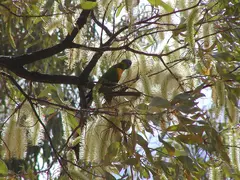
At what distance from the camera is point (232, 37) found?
125 cm

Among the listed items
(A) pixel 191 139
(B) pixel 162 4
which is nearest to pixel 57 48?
(B) pixel 162 4

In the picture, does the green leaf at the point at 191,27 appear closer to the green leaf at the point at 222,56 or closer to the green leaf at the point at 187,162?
the green leaf at the point at 222,56

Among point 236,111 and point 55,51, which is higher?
point 55,51

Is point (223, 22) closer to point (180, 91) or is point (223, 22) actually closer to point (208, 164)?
point (180, 91)

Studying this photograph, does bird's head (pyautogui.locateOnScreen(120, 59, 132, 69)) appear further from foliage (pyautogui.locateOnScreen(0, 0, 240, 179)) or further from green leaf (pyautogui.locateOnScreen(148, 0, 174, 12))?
green leaf (pyautogui.locateOnScreen(148, 0, 174, 12))

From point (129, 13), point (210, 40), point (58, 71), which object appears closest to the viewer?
point (129, 13)

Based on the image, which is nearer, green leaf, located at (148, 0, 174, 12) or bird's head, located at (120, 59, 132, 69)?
green leaf, located at (148, 0, 174, 12)

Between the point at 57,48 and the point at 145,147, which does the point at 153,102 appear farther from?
the point at 57,48

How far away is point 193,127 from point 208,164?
0.14 meters

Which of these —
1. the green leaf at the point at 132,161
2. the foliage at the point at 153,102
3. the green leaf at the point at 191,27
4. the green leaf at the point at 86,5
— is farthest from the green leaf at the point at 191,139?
the green leaf at the point at 86,5

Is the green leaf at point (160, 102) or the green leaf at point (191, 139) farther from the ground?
the green leaf at point (160, 102)

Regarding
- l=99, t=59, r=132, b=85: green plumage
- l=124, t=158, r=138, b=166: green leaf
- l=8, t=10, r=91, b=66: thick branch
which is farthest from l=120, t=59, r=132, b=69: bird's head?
l=124, t=158, r=138, b=166: green leaf

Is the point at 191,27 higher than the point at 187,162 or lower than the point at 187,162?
higher

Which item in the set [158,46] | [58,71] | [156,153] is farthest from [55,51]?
[58,71]
